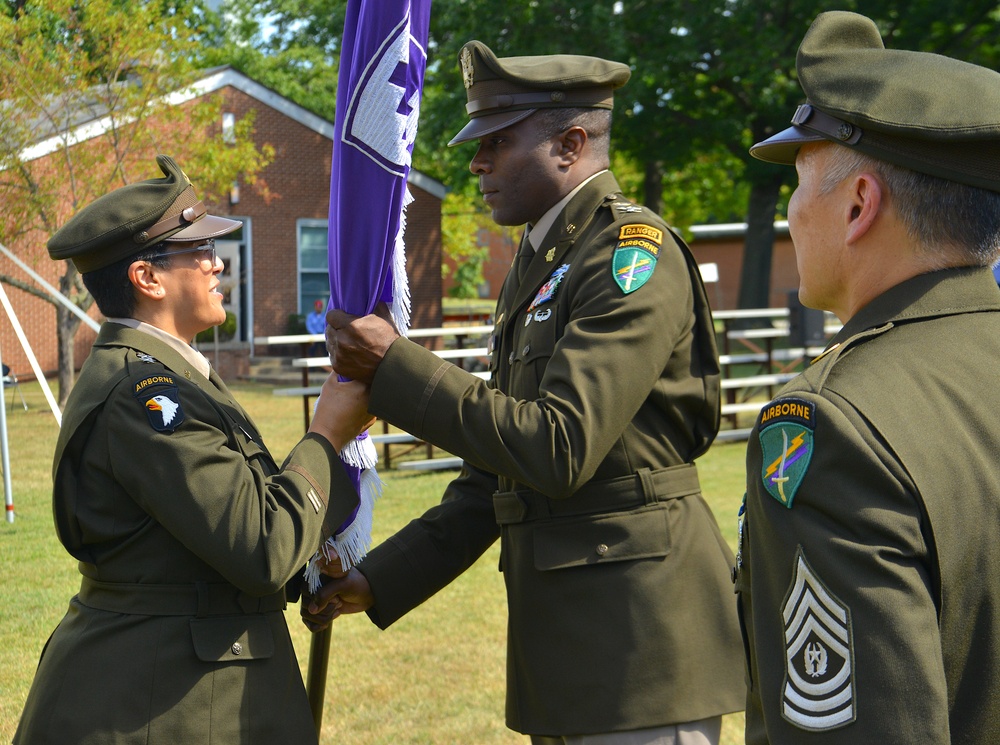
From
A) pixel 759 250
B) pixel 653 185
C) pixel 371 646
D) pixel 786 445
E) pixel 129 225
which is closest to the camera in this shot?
pixel 786 445

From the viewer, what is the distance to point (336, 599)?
9.71ft

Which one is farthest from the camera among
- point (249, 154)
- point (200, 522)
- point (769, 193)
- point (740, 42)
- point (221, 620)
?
point (769, 193)

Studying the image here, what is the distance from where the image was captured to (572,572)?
2.69 m

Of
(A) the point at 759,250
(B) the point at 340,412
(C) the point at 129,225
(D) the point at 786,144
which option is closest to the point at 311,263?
(A) the point at 759,250

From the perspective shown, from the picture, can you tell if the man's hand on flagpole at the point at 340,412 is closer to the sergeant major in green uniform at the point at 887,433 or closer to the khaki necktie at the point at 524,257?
the khaki necktie at the point at 524,257

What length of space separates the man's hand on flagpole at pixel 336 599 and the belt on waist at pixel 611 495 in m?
0.53

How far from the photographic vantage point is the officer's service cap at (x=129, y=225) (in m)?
2.56

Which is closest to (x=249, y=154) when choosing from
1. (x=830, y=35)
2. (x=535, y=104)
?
(x=535, y=104)

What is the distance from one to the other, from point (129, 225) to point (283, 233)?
22.2 m

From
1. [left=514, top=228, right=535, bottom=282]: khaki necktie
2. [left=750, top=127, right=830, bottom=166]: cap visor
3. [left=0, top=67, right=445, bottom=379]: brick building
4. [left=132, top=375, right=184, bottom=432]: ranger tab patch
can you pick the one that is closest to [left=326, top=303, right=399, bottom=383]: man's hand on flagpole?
[left=132, top=375, right=184, bottom=432]: ranger tab patch

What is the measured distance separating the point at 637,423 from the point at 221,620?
3.73ft

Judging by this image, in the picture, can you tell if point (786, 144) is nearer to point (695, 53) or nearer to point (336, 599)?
point (336, 599)

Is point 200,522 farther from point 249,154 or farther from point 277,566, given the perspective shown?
point 249,154

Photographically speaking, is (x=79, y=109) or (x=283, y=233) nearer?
(x=79, y=109)
